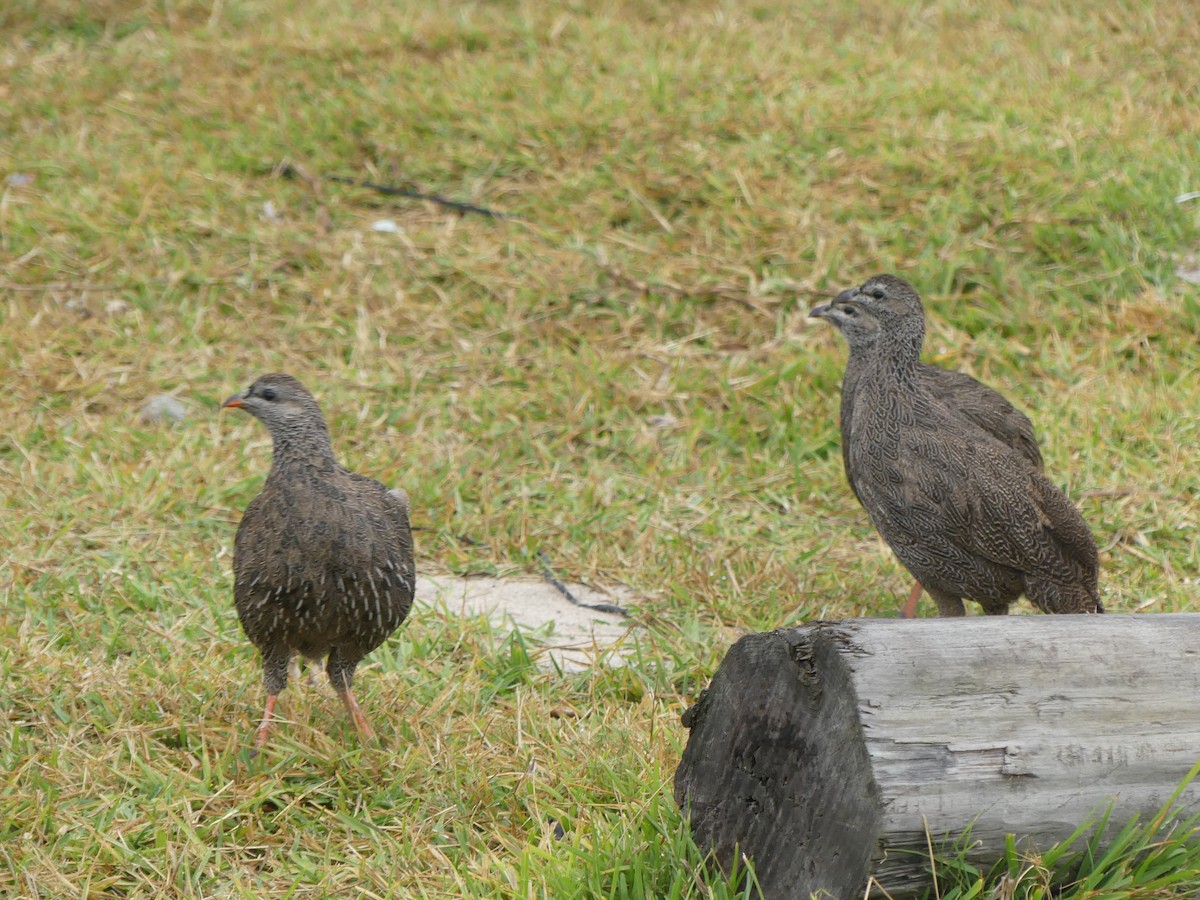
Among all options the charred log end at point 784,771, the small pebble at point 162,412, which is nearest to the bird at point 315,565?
the charred log end at point 784,771

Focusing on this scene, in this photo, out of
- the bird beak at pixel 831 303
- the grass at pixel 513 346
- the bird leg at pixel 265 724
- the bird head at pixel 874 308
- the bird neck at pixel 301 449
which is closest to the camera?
the grass at pixel 513 346

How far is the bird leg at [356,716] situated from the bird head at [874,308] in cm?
226

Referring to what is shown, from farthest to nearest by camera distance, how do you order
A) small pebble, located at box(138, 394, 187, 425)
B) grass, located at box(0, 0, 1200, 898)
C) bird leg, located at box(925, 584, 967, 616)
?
small pebble, located at box(138, 394, 187, 425) < bird leg, located at box(925, 584, 967, 616) < grass, located at box(0, 0, 1200, 898)

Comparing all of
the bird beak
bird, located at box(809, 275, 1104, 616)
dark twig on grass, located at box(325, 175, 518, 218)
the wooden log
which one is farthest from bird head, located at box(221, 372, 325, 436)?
dark twig on grass, located at box(325, 175, 518, 218)

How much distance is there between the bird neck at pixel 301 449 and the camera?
4.00 m

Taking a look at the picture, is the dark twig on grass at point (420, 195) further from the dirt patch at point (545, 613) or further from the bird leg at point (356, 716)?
the bird leg at point (356, 716)

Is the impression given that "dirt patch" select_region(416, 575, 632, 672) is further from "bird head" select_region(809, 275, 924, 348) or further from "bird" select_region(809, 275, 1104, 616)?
"bird head" select_region(809, 275, 924, 348)

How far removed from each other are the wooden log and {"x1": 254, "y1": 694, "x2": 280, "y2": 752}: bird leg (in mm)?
1486

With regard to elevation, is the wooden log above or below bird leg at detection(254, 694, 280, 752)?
above

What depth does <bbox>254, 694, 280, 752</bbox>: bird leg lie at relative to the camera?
3.86 meters

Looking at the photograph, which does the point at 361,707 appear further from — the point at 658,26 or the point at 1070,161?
the point at 658,26

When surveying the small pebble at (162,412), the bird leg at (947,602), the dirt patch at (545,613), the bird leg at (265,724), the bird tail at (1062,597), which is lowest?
the dirt patch at (545,613)

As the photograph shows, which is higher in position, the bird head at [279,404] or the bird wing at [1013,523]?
the bird head at [279,404]

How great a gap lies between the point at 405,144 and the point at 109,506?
3.51 m
